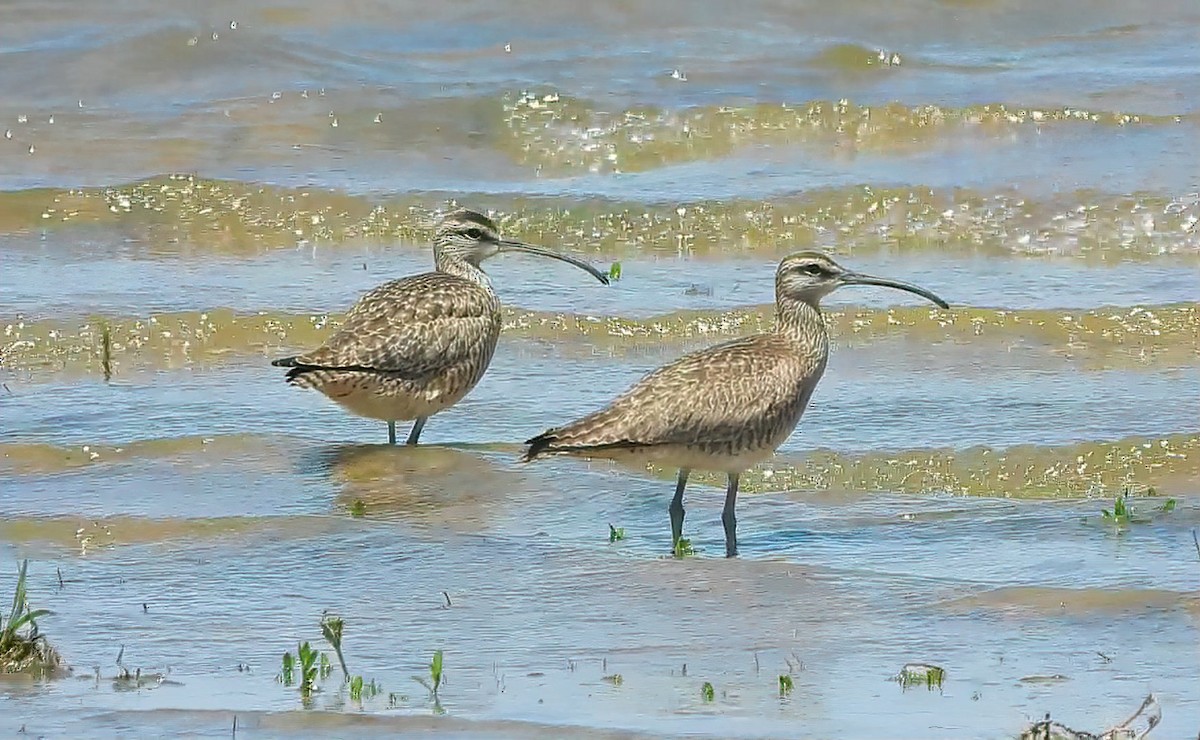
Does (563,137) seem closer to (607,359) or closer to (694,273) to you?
(694,273)

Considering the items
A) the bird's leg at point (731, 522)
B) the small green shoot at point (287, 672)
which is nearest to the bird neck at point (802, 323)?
the bird's leg at point (731, 522)

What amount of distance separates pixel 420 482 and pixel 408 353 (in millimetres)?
830

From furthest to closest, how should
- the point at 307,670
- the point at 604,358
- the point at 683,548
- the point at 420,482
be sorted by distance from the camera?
the point at 604,358, the point at 420,482, the point at 683,548, the point at 307,670

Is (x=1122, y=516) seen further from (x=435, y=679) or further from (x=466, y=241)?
(x=466, y=241)

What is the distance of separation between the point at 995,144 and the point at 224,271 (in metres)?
5.64

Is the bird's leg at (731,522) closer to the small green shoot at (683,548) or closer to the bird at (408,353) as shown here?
the small green shoot at (683,548)

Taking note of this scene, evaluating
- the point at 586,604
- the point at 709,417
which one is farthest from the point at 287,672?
the point at 709,417

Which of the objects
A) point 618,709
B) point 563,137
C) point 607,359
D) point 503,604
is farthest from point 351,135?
point 618,709

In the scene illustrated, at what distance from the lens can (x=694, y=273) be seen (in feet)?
45.7

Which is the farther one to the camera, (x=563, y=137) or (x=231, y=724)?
(x=563, y=137)

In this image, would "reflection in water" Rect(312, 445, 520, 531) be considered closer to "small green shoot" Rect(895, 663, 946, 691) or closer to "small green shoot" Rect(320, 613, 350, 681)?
"small green shoot" Rect(320, 613, 350, 681)

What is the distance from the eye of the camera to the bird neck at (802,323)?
935 cm

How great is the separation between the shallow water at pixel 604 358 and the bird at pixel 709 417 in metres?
0.27

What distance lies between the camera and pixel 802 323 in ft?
30.9
